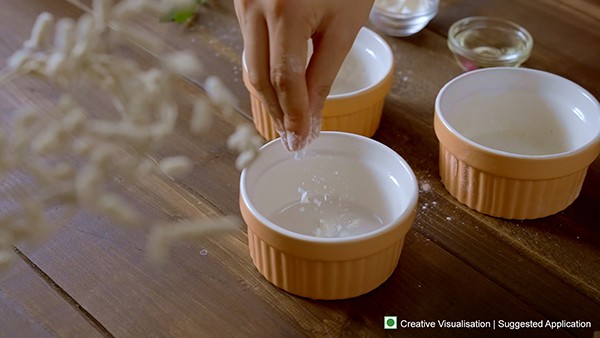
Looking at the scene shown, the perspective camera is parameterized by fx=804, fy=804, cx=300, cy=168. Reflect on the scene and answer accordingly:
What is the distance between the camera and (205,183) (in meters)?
0.82

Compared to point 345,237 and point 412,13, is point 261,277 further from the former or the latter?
point 412,13

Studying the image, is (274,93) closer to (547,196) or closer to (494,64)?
(547,196)

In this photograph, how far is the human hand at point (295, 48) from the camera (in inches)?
23.1

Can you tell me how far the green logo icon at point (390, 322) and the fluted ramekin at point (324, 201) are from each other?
1.4 inches

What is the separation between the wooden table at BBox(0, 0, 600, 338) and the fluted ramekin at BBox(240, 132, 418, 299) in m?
0.02

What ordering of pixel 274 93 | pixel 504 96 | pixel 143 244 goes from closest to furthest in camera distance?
1. pixel 274 93
2. pixel 143 244
3. pixel 504 96

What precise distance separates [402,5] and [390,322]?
1.58 feet

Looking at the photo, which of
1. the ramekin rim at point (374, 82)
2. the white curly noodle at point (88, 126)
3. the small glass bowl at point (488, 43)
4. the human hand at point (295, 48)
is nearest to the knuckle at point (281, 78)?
the human hand at point (295, 48)

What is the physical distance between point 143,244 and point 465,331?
0.98 ft

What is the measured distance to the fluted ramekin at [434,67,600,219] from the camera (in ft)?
2.49

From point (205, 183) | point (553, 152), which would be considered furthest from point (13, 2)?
point (553, 152)

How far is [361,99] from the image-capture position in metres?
0.84

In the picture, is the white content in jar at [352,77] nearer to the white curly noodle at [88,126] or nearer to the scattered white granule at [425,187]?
the scattered white granule at [425,187]

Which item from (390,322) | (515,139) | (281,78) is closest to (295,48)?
(281,78)
